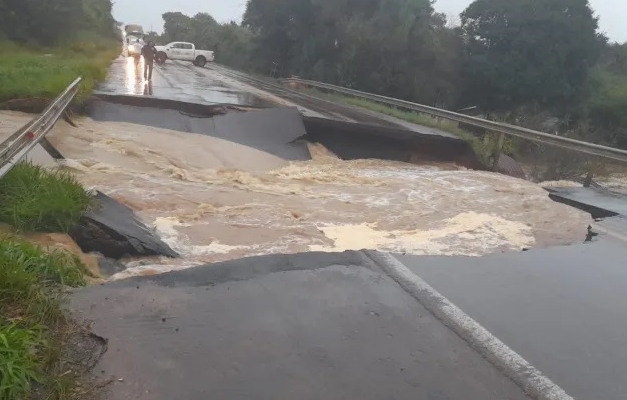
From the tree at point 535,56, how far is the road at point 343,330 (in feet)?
106

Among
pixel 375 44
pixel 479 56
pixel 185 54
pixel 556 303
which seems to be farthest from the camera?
pixel 185 54

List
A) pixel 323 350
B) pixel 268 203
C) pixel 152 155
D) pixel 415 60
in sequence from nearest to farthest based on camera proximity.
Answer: pixel 323 350 → pixel 268 203 → pixel 152 155 → pixel 415 60

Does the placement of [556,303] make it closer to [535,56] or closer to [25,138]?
[25,138]

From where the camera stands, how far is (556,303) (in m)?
5.14

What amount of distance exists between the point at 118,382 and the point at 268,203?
577cm

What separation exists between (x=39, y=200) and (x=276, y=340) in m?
3.75

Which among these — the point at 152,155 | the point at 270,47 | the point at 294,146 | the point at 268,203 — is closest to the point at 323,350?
the point at 268,203

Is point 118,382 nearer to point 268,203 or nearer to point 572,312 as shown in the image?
point 572,312

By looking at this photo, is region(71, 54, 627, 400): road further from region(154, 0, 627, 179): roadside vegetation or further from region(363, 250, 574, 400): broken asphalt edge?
region(154, 0, 627, 179): roadside vegetation

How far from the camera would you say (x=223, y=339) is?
12.8 feet

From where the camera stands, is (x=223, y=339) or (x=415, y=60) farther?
(x=415, y=60)

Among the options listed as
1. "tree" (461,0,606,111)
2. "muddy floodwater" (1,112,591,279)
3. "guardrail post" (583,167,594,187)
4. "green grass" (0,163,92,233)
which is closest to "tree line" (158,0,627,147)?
"tree" (461,0,606,111)

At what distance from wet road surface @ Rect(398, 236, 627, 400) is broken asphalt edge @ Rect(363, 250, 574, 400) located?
0.25 feet

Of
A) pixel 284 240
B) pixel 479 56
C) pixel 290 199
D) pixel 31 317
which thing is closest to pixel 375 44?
pixel 479 56
